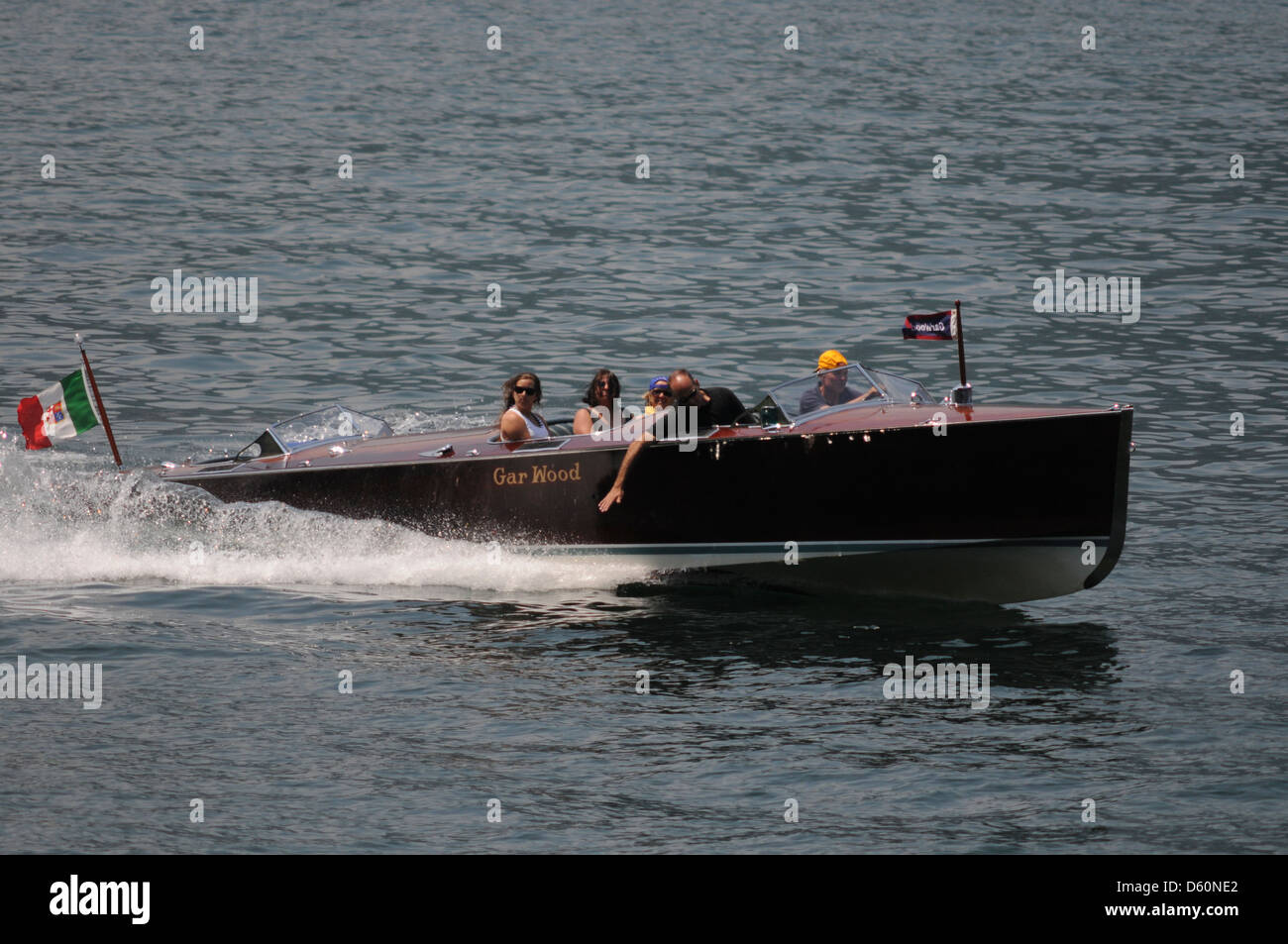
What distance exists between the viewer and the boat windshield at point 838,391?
45.7 feet

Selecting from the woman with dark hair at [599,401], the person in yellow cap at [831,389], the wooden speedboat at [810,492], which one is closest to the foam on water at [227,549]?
the wooden speedboat at [810,492]

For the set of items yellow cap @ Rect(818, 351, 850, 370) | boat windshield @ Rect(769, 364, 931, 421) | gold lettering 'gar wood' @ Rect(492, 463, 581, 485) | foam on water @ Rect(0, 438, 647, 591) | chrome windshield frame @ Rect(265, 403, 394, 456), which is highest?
yellow cap @ Rect(818, 351, 850, 370)

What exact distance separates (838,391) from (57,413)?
6.53 m

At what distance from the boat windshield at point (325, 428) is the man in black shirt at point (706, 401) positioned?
11.2 feet

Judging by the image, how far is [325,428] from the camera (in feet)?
51.3

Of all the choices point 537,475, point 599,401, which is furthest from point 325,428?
point 599,401

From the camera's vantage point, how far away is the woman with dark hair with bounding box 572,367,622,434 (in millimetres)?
13797

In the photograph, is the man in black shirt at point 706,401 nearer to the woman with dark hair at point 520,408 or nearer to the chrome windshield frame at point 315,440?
the woman with dark hair at point 520,408

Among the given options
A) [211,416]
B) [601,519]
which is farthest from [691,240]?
[601,519]

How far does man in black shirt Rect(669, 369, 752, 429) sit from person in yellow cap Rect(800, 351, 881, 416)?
0.52 metres

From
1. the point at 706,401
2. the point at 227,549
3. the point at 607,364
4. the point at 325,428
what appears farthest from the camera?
the point at 607,364

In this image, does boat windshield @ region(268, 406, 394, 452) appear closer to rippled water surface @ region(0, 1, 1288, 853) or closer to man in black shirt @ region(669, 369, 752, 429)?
rippled water surface @ region(0, 1, 1288, 853)

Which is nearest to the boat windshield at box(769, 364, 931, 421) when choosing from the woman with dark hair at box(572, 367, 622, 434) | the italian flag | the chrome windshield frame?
the woman with dark hair at box(572, 367, 622, 434)

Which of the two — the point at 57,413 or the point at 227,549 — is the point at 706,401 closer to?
the point at 227,549
